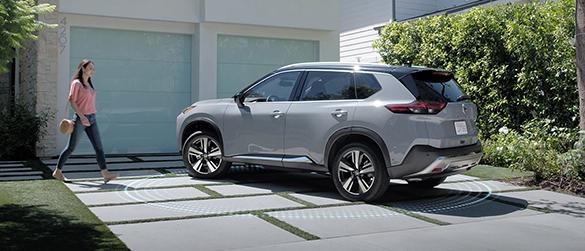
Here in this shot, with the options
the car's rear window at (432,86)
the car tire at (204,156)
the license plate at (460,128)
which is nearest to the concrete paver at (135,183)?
the car tire at (204,156)

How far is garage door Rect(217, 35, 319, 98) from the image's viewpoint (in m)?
13.9

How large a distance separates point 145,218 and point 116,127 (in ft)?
23.2

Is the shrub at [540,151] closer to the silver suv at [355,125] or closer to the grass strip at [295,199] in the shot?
the silver suv at [355,125]

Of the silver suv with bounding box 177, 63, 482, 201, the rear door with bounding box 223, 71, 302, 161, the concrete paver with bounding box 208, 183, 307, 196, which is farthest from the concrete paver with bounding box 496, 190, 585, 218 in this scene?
the rear door with bounding box 223, 71, 302, 161

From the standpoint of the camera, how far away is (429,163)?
6.95 metres

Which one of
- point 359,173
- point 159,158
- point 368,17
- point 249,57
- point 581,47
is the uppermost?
point 368,17

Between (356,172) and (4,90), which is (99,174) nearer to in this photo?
(356,172)

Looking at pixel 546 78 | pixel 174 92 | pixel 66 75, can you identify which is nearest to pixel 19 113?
pixel 66 75

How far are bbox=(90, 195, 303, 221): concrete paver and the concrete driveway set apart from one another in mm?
11

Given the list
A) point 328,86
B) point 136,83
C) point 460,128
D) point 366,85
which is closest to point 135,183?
point 328,86

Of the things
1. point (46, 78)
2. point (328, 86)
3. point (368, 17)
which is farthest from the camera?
point (368, 17)

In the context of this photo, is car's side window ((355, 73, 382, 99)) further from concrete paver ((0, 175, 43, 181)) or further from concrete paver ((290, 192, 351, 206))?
concrete paver ((0, 175, 43, 181))

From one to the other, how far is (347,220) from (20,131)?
7803 mm

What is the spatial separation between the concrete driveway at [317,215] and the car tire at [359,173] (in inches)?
6.7
